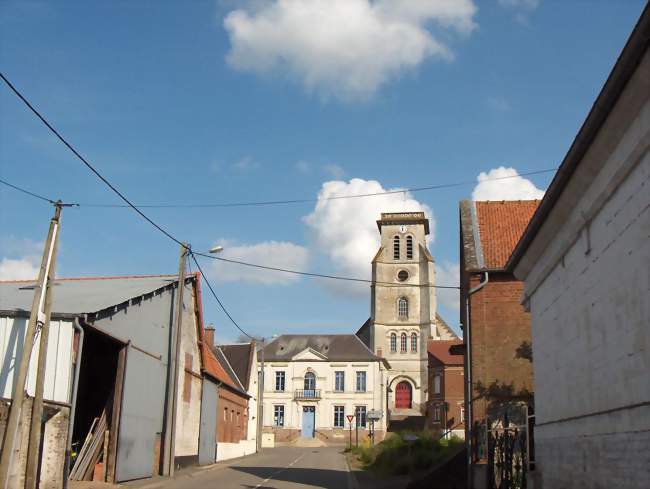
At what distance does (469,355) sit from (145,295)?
31.9 feet

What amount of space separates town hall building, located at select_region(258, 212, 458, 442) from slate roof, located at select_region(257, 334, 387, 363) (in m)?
0.10

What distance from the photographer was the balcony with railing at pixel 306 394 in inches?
2630

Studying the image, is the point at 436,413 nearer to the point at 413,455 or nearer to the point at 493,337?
the point at 413,455

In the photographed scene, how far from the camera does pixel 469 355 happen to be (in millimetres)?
19797

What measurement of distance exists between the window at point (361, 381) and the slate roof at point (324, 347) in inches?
55.6

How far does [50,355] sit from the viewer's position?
636 inches

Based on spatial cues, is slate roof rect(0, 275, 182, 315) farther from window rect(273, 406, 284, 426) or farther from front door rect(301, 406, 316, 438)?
window rect(273, 406, 284, 426)

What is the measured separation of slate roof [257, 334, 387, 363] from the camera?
221ft

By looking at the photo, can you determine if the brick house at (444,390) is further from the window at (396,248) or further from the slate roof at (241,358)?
the window at (396,248)

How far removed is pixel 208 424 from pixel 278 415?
126ft

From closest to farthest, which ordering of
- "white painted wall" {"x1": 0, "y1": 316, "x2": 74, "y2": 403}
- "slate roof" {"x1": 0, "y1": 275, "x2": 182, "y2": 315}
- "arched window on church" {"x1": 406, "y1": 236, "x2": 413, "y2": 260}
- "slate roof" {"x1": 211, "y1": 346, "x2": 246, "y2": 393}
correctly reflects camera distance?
1. "white painted wall" {"x1": 0, "y1": 316, "x2": 74, "y2": 403}
2. "slate roof" {"x1": 0, "y1": 275, "x2": 182, "y2": 315}
3. "slate roof" {"x1": 211, "y1": 346, "x2": 246, "y2": 393}
4. "arched window on church" {"x1": 406, "y1": 236, "x2": 413, "y2": 260}

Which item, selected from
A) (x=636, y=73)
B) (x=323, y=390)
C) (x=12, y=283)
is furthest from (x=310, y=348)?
(x=636, y=73)

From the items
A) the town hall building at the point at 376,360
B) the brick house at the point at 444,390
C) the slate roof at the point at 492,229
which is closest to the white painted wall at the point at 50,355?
the slate roof at the point at 492,229

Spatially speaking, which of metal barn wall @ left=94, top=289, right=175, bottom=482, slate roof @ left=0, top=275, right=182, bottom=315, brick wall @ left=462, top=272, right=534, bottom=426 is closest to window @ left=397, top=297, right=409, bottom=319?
slate roof @ left=0, top=275, right=182, bottom=315
